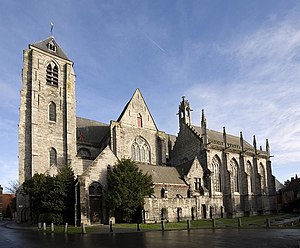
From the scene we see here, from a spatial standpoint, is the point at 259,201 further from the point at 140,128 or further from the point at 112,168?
the point at 112,168

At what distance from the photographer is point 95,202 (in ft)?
111

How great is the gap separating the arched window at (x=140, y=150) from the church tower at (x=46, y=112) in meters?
8.82

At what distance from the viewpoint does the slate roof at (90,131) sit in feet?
158

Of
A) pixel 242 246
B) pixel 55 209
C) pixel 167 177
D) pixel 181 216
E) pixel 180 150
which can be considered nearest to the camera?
pixel 242 246

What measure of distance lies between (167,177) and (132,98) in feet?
47.5

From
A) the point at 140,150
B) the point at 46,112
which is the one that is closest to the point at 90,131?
the point at 46,112

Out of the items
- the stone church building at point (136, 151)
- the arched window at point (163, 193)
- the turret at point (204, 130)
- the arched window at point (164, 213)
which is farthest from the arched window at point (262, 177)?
the arched window at point (164, 213)

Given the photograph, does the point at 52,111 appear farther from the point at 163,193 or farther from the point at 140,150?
the point at 163,193

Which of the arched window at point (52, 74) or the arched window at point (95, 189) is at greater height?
the arched window at point (52, 74)

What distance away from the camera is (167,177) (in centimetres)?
4000

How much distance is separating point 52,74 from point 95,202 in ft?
77.1

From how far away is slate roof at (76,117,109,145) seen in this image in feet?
158

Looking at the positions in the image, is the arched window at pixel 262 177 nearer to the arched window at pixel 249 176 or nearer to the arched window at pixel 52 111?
the arched window at pixel 249 176

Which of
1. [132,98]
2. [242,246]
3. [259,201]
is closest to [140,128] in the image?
[132,98]
